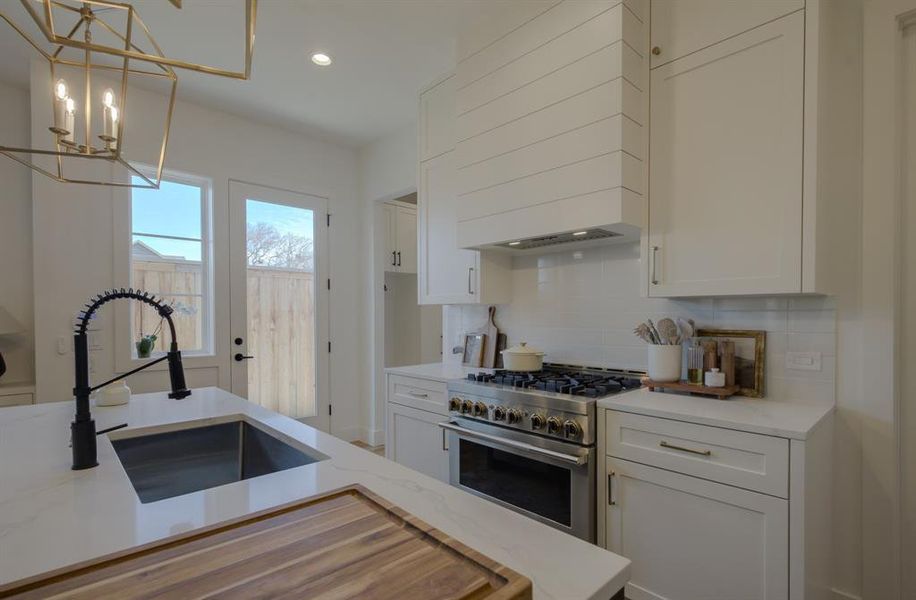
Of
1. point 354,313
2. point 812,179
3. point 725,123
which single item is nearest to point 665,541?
point 812,179

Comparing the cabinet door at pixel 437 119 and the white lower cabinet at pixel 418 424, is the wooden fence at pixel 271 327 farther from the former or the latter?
the cabinet door at pixel 437 119

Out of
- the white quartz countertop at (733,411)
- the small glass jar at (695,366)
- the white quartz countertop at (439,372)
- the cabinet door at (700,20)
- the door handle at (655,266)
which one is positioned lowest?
the white quartz countertop at (439,372)

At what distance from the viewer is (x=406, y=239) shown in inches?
185

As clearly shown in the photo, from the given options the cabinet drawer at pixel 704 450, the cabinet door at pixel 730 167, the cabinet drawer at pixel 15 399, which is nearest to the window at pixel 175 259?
the cabinet drawer at pixel 15 399

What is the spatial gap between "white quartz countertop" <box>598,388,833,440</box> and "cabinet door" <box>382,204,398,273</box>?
3.00m

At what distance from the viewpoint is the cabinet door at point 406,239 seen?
462 cm

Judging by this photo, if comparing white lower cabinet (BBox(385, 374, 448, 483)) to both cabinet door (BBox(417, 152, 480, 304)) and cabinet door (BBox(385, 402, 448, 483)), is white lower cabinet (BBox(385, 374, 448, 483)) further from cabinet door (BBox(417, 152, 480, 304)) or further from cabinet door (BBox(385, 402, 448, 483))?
cabinet door (BBox(417, 152, 480, 304))

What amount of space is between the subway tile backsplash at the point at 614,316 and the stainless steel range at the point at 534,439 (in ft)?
0.71

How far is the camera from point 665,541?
66.5 inches

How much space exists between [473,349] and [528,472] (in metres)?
1.13

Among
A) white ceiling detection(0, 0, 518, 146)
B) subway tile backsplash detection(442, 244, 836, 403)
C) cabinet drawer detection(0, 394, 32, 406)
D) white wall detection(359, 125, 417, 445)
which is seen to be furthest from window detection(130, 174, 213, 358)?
subway tile backsplash detection(442, 244, 836, 403)

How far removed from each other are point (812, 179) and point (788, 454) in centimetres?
94

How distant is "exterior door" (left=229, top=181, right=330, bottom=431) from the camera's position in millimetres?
3727

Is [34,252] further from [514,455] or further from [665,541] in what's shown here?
[665,541]
